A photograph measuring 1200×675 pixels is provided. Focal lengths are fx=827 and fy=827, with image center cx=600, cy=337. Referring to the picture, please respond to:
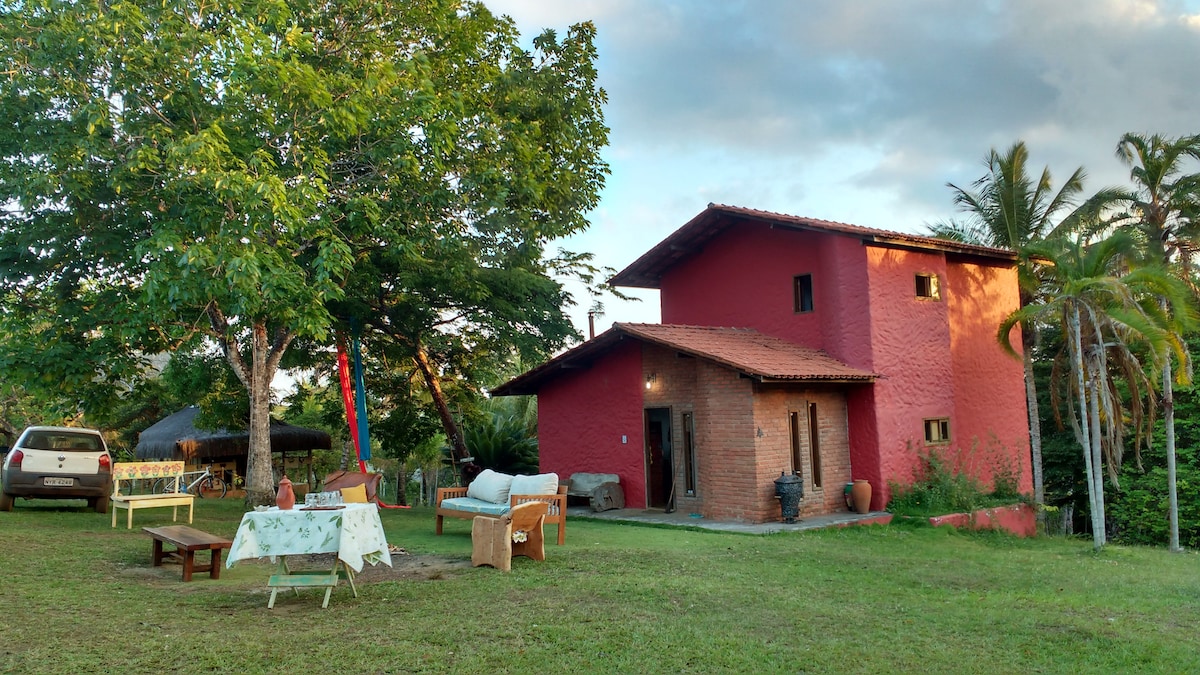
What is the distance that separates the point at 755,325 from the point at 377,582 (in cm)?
1112

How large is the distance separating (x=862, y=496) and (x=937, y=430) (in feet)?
9.19

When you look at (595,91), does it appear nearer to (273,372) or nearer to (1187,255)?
(273,372)

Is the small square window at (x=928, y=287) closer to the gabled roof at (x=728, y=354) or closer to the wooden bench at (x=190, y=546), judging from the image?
the gabled roof at (x=728, y=354)

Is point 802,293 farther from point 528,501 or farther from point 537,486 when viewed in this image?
point 528,501

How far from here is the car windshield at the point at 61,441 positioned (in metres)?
13.0

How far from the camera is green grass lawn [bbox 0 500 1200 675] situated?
531 cm

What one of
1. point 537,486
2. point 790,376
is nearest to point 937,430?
point 790,376

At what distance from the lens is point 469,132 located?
15.0m

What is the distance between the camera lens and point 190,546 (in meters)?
7.56

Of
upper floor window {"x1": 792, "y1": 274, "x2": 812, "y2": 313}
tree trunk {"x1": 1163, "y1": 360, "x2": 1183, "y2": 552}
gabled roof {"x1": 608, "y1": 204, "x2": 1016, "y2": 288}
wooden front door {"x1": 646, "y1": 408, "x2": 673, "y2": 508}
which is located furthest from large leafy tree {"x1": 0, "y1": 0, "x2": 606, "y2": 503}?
tree trunk {"x1": 1163, "y1": 360, "x2": 1183, "y2": 552}

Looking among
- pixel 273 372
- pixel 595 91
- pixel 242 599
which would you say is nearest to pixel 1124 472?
pixel 595 91

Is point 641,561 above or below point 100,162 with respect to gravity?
below

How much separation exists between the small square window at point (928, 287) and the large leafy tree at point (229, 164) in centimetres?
776

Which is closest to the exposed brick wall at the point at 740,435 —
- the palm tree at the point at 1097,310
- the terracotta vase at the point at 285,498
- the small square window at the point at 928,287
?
the small square window at the point at 928,287
